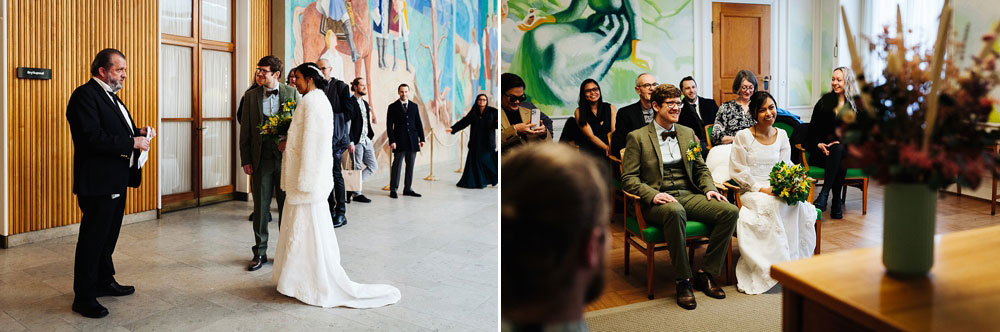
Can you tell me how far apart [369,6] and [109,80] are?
594 cm

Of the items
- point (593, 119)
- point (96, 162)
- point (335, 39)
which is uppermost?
point (335, 39)

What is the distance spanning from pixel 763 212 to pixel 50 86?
15.9 ft

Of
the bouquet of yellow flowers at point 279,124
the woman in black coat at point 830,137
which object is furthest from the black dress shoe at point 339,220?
the woman in black coat at point 830,137

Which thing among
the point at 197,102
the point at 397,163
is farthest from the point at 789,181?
the point at 197,102

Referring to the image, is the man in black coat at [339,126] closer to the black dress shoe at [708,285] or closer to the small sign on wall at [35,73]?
the small sign on wall at [35,73]

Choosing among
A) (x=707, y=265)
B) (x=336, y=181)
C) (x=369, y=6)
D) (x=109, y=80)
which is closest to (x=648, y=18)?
(x=707, y=265)

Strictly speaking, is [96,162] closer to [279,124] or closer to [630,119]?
[279,124]

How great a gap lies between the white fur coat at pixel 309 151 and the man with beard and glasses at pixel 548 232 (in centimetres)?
281

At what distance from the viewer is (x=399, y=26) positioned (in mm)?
9836

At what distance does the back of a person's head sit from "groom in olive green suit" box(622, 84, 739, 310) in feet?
8.00

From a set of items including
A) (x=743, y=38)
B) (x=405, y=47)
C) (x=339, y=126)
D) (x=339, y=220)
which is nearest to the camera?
(x=743, y=38)

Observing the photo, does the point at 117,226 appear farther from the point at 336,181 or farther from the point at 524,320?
the point at 524,320

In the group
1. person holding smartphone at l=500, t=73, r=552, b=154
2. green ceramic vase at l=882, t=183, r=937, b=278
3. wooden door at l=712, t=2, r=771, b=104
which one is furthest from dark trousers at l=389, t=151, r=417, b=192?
green ceramic vase at l=882, t=183, r=937, b=278

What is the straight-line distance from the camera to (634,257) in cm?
390
